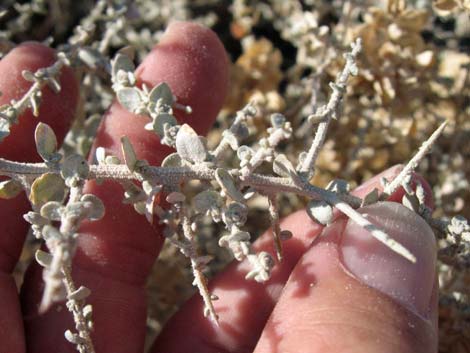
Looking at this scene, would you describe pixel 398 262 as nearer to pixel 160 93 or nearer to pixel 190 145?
pixel 190 145

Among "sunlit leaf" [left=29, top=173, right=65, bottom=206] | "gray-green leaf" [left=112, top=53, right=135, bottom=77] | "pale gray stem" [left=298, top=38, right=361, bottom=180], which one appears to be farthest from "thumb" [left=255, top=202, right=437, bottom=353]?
"gray-green leaf" [left=112, top=53, right=135, bottom=77]

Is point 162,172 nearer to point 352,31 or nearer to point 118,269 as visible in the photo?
point 118,269

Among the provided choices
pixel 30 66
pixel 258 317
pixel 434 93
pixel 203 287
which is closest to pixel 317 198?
pixel 203 287

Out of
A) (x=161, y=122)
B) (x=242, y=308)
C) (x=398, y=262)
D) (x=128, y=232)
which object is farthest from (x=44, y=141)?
(x=398, y=262)

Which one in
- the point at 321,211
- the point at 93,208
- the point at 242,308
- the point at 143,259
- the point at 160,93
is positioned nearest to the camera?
the point at 93,208

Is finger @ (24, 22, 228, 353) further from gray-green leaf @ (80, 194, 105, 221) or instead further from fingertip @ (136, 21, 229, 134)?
gray-green leaf @ (80, 194, 105, 221)

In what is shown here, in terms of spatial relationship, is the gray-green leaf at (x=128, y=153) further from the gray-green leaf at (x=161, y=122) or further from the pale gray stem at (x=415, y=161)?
the pale gray stem at (x=415, y=161)
